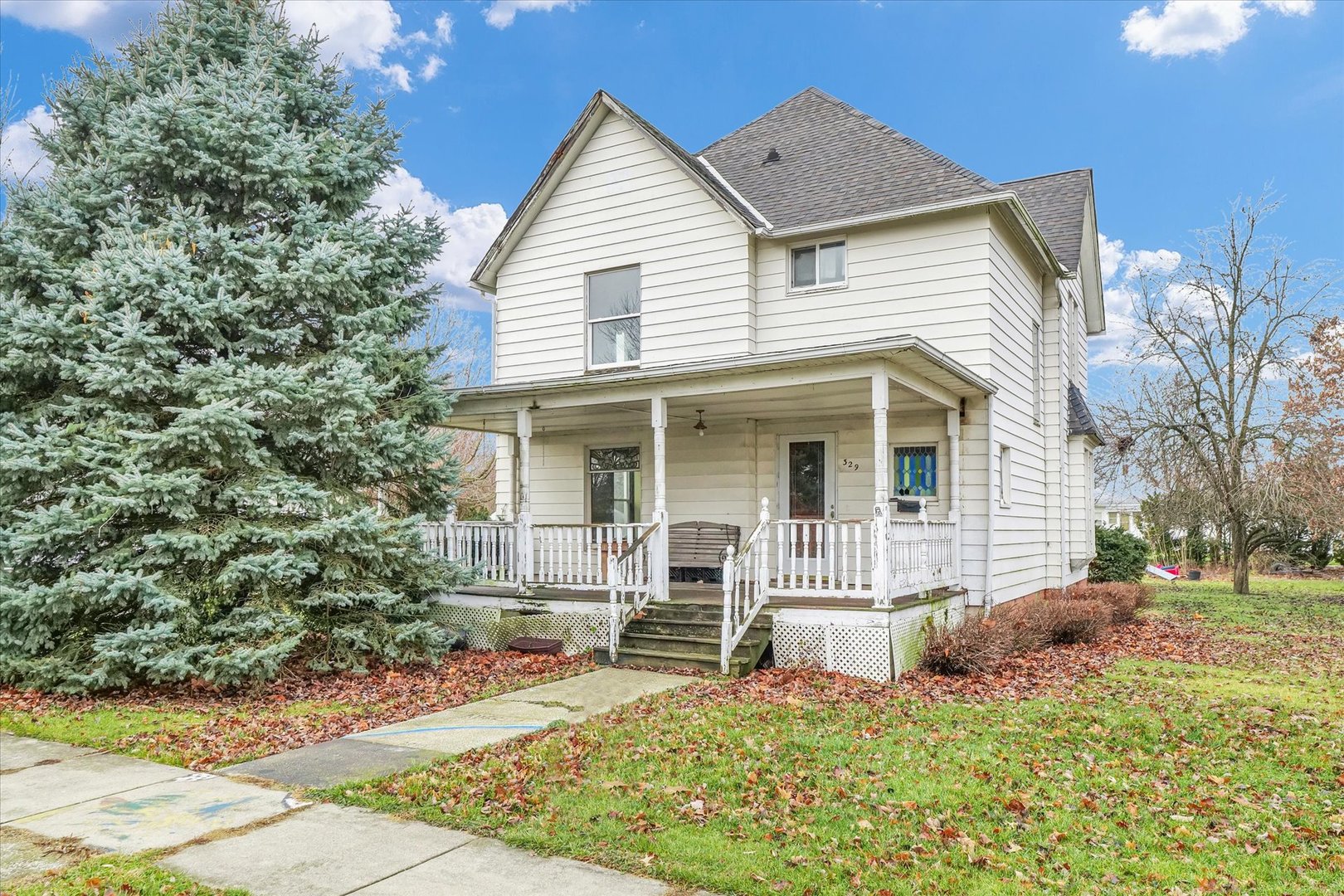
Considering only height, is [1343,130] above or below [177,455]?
above

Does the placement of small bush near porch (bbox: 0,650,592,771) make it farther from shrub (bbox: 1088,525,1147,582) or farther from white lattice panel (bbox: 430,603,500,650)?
shrub (bbox: 1088,525,1147,582)

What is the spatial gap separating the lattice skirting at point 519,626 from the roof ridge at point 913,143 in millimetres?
7934

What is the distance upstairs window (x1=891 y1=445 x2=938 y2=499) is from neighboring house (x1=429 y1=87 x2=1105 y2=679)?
3cm

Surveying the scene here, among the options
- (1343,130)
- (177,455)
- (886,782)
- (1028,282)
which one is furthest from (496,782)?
(1343,130)

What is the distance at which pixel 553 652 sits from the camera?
36.2 feet

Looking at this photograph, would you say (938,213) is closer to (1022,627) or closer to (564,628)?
(1022,627)

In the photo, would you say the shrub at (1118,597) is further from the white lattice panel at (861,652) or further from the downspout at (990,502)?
the white lattice panel at (861,652)

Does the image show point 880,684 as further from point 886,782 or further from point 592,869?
point 592,869

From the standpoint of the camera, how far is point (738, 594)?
974 centimetres

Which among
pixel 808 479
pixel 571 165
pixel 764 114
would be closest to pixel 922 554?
pixel 808 479

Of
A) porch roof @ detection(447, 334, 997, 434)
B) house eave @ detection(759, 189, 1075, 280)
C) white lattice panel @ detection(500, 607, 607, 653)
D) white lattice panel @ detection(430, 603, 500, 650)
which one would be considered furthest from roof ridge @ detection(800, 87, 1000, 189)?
white lattice panel @ detection(430, 603, 500, 650)

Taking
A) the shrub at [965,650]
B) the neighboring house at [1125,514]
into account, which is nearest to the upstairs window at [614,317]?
the shrub at [965,650]

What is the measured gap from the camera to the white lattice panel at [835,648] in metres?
9.39

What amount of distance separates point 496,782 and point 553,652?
17.6 feet
